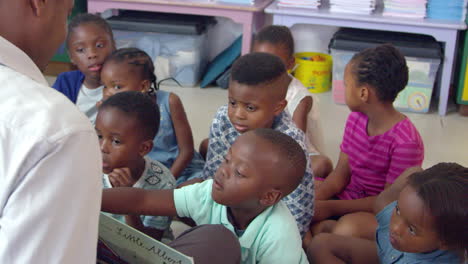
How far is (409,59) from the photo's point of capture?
2.84 m

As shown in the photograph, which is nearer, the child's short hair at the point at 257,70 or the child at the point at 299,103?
the child's short hair at the point at 257,70

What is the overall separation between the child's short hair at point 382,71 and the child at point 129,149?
66 cm

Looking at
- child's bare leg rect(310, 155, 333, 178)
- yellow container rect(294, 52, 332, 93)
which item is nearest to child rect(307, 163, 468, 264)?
child's bare leg rect(310, 155, 333, 178)

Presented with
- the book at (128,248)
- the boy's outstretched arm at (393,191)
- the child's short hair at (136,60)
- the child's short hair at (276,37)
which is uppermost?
the child's short hair at (276,37)

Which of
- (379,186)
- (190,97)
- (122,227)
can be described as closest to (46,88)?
(122,227)

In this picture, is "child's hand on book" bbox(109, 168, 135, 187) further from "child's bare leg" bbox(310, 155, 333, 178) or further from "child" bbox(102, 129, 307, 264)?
"child's bare leg" bbox(310, 155, 333, 178)

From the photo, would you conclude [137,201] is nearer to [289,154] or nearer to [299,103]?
[289,154]

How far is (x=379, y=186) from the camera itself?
1.70m

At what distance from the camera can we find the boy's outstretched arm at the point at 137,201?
1.11 metres

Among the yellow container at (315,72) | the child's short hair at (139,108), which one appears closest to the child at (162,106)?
the child's short hair at (139,108)

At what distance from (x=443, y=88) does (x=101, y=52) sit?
70.3 inches

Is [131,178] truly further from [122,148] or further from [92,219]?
[92,219]

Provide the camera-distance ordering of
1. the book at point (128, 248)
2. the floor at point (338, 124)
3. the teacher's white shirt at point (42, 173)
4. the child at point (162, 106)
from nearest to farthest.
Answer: the teacher's white shirt at point (42, 173), the book at point (128, 248), the child at point (162, 106), the floor at point (338, 124)

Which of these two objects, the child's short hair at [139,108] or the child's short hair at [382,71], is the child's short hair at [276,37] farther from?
the child's short hair at [139,108]
